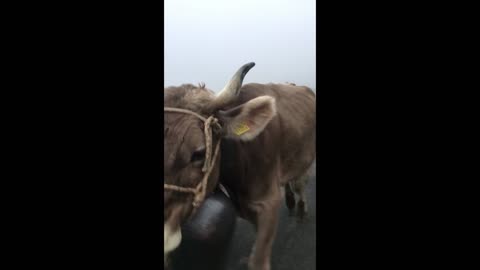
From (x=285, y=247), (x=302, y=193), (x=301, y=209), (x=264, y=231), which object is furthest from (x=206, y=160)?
(x=302, y=193)

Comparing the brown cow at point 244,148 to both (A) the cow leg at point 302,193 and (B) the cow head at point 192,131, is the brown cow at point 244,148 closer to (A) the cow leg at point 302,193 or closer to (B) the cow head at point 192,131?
(B) the cow head at point 192,131

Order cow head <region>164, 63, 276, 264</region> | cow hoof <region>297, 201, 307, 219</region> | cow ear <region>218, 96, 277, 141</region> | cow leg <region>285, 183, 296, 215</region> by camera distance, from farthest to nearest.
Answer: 1. cow leg <region>285, 183, 296, 215</region>
2. cow hoof <region>297, 201, 307, 219</region>
3. cow ear <region>218, 96, 277, 141</region>
4. cow head <region>164, 63, 276, 264</region>

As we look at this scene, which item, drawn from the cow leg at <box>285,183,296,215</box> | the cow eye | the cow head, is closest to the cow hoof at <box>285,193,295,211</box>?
the cow leg at <box>285,183,296,215</box>

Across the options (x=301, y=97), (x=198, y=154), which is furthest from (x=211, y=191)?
(x=301, y=97)

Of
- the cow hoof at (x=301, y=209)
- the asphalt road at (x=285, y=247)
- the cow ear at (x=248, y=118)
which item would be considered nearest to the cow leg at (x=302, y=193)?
the cow hoof at (x=301, y=209)

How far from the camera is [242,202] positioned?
1626mm

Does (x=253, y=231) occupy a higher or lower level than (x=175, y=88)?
lower

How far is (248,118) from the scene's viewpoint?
56.0 inches

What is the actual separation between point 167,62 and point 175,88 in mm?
132

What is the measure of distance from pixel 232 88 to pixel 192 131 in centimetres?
22

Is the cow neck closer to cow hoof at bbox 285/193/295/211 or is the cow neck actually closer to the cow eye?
the cow eye

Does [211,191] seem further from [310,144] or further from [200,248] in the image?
[310,144]

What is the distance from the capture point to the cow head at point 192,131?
127 centimetres

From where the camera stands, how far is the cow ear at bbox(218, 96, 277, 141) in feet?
4.56
